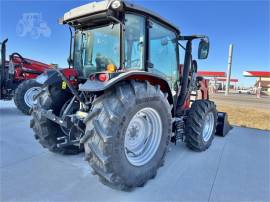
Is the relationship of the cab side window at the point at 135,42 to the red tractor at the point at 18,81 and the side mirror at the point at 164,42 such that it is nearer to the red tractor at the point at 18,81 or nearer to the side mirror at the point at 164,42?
the side mirror at the point at 164,42

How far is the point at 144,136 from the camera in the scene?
2.68m

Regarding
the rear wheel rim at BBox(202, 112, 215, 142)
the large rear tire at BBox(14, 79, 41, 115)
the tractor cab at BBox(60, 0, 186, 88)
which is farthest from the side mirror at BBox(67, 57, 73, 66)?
the large rear tire at BBox(14, 79, 41, 115)

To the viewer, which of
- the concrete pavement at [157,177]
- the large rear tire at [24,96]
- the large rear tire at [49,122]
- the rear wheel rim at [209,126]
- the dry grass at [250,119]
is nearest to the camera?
the concrete pavement at [157,177]

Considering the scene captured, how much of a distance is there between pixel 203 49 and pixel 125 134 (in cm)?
227

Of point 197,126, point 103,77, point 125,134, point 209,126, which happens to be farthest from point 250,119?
point 103,77

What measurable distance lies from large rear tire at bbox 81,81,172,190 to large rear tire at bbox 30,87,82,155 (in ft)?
3.66

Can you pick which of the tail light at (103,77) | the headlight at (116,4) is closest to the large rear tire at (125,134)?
the tail light at (103,77)

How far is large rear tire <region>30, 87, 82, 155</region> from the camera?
2811 mm

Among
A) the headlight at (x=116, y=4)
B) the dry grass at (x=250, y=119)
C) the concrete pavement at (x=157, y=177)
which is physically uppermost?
the headlight at (x=116, y=4)

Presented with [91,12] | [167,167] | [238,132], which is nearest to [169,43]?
[91,12]

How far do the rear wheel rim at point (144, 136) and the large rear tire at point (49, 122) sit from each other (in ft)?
3.58

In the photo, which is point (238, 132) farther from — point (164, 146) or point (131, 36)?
point (131, 36)

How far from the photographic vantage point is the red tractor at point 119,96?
6.47 feet

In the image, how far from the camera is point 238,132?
5039 mm
